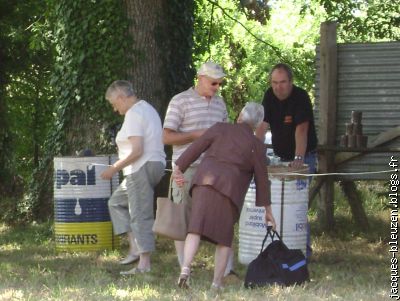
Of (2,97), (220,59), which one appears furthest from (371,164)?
(220,59)

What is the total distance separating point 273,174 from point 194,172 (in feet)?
3.42

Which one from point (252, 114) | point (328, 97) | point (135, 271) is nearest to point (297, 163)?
point (252, 114)

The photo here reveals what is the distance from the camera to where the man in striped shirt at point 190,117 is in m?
7.74

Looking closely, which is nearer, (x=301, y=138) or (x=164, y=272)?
(x=164, y=272)

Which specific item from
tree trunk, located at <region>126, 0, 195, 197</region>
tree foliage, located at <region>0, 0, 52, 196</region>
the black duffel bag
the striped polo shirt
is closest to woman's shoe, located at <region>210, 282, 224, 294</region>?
the black duffel bag

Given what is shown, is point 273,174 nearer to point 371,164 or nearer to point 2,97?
point 371,164

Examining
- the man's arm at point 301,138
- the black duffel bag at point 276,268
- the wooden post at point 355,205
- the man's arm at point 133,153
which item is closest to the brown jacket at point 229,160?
the black duffel bag at point 276,268

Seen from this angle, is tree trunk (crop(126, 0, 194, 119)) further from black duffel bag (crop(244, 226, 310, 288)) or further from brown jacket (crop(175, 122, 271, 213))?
black duffel bag (crop(244, 226, 310, 288))

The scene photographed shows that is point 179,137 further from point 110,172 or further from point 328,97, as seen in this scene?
point 328,97

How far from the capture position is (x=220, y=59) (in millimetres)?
28250

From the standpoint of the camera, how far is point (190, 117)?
7.86 meters

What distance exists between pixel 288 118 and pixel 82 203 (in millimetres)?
2403

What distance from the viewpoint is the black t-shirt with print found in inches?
347

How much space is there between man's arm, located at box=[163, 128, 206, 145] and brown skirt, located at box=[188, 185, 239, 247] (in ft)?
2.40
